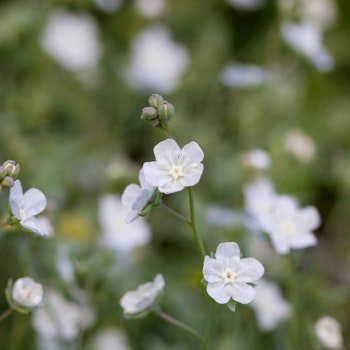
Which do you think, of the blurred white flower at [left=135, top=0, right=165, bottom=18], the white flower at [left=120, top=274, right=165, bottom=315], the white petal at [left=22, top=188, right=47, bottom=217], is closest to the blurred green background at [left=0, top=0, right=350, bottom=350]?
the blurred white flower at [left=135, top=0, right=165, bottom=18]

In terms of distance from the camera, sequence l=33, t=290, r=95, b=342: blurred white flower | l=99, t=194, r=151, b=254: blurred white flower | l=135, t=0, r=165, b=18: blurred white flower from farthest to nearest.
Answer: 1. l=135, t=0, r=165, b=18: blurred white flower
2. l=99, t=194, r=151, b=254: blurred white flower
3. l=33, t=290, r=95, b=342: blurred white flower

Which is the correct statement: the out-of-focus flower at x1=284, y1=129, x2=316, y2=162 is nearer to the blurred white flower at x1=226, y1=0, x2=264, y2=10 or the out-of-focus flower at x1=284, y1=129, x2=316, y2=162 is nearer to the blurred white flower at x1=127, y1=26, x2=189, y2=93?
the blurred white flower at x1=127, y1=26, x2=189, y2=93

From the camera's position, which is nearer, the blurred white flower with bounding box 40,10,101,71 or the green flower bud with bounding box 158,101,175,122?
the green flower bud with bounding box 158,101,175,122

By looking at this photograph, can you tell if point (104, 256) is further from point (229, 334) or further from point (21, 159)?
point (21, 159)

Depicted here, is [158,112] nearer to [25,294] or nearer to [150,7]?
[25,294]

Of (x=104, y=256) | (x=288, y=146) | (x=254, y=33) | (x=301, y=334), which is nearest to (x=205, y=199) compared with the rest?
(x=288, y=146)

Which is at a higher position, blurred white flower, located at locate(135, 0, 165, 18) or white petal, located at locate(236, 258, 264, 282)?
white petal, located at locate(236, 258, 264, 282)

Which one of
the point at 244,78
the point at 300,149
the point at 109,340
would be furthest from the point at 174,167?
the point at 244,78
